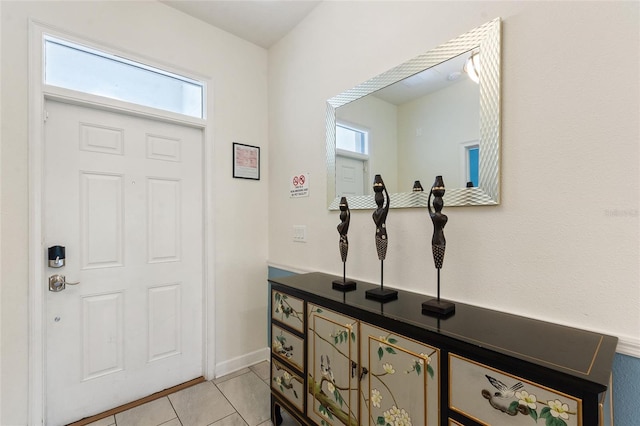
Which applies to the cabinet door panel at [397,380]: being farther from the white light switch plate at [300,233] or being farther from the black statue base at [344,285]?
the white light switch plate at [300,233]

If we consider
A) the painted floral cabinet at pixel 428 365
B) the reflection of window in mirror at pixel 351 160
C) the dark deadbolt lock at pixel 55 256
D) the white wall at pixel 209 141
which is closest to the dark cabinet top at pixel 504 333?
the painted floral cabinet at pixel 428 365

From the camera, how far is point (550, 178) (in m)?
1.16

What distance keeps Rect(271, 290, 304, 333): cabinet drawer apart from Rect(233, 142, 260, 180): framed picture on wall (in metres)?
1.16

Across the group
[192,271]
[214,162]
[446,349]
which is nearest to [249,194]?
[214,162]

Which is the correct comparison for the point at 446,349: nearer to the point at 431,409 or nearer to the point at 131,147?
the point at 431,409

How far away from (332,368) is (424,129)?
4.40 ft

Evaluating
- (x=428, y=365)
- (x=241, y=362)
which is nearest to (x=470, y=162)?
(x=428, y=365)

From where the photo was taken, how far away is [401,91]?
5.52 feet

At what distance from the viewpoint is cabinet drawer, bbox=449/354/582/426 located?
0.80 metres

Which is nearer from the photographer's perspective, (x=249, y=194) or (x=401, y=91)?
(x=401, y=91)

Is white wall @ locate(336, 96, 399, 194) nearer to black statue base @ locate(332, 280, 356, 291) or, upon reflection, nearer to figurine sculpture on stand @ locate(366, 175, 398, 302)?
figurine sculpture on stand @ locate(366, 175, 398, 302)

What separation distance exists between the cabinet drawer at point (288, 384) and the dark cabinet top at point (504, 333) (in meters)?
0.54

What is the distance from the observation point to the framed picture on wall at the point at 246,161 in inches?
99.6

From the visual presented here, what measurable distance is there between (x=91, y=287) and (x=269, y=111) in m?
1.95
